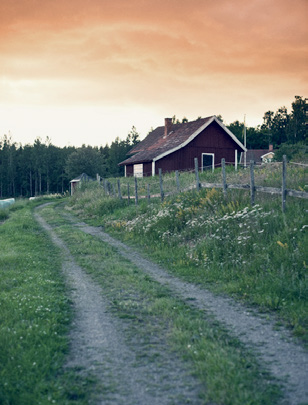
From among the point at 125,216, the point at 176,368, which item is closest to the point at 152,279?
the point at 176,368

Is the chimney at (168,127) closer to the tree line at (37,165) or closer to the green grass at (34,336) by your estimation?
the green grass at (34,336)

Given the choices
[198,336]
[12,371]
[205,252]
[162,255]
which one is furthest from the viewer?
[162,255]

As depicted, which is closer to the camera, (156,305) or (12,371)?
(12,371)

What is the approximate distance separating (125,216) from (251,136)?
80015 mm

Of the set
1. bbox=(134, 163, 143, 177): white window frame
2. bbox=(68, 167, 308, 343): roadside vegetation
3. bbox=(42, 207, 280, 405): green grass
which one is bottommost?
bbox=(42, 207, 280, 405): green grass

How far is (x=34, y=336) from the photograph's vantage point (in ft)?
16.4

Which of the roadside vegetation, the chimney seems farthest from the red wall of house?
the roadside vegetation

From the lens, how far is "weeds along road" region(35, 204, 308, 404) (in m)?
3.74

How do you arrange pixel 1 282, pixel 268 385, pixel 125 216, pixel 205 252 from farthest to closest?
pixel 125 216 < pixel 205 252 < pixel 1 282 < pixel 268 385

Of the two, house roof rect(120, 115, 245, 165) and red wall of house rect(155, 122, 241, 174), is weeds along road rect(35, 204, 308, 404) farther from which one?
house roof rect(120, 115, 245, 165)

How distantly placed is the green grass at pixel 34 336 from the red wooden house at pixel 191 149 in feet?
73.4

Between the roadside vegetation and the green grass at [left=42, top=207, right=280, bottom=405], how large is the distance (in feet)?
4.02

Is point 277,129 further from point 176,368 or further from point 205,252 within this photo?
point 176,368

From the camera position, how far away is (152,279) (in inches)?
324
